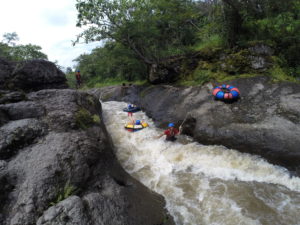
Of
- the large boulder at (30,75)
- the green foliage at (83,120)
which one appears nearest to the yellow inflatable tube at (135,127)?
the green foliage at (83,120)

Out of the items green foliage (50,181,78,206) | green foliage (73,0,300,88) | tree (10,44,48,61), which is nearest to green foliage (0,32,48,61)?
tree (10,44,48,61)

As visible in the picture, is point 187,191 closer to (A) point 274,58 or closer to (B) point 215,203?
(B) point 215,203

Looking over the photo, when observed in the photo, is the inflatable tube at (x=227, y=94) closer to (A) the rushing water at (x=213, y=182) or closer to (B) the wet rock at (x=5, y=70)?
(A) the rushing water at (x=213, y=182)

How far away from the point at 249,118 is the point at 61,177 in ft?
19.8

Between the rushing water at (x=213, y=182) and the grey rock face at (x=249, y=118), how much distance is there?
37 centimetres

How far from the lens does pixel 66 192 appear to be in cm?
346

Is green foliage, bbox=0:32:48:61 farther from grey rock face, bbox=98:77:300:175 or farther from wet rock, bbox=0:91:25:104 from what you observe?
grey rock face, bbox=98:77:300:175

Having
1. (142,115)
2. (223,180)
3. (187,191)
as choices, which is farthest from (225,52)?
(187,191)

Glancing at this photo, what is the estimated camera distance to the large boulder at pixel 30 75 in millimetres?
7359

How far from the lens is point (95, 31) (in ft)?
33.7

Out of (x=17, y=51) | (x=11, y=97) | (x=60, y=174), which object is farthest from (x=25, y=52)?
(x=60, y=174)

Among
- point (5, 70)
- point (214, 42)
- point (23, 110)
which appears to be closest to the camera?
point (23, 110)

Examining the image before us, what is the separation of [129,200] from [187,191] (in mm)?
1599

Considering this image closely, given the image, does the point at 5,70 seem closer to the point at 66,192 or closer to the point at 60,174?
the point at 60,174
